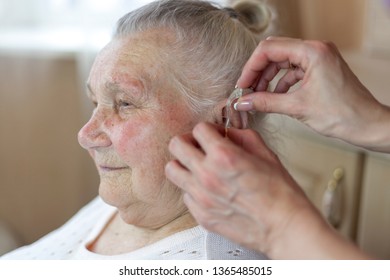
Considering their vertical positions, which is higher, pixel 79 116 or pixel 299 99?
pixel 299 99

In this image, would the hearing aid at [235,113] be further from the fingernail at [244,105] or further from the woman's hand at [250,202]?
the woman's hand at [250,202]

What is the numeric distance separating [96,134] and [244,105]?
24cm

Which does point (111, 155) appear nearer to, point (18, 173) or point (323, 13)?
point (18, 173)

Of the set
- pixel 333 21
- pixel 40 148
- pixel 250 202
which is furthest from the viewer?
pixel 333 21

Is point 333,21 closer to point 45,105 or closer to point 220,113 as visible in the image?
point 45,105

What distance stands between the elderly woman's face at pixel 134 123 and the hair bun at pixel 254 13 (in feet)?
0.70

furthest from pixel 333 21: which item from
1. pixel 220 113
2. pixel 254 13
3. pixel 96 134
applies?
pixel 96 134

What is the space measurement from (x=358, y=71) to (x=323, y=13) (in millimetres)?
356

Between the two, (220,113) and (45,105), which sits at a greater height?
(220,113)

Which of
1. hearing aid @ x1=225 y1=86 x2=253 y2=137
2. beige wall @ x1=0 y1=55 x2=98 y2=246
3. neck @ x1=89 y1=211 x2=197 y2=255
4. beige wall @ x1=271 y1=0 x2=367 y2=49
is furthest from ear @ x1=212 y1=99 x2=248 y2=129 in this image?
beige wall @ x1=271 y1=0 x2=367 y2=49

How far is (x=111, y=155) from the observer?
2.94 feet

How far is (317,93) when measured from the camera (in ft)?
2.56

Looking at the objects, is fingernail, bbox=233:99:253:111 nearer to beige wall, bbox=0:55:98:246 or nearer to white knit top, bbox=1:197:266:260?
white knit top, bbox=1:197:266:260

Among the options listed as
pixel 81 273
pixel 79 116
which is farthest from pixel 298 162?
pixel 81 273
